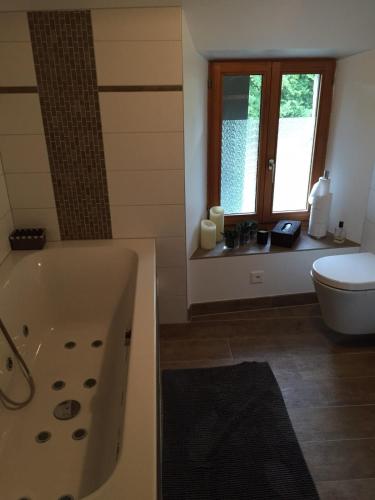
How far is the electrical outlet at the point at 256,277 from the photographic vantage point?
263 cm

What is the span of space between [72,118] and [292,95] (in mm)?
1515

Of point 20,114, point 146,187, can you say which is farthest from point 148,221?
point 20,114

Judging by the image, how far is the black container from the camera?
8.64ft

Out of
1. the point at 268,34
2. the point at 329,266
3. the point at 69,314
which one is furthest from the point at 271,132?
the point at 69,314

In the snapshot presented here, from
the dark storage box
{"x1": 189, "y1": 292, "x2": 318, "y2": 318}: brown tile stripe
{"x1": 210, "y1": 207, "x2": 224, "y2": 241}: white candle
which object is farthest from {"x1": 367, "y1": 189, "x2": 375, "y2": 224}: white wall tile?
{"x1": 210, "y1": 207, "x2": 224, "y2": 241}: white candle

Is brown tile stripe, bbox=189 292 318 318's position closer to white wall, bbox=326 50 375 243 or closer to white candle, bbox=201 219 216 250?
white candle, bbox=201 219 216 250

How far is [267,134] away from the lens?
2.64 m

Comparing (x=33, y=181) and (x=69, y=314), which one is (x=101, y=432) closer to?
(x=69, y=314)

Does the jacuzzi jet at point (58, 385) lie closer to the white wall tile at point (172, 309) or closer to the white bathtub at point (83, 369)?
the white bathtub at point (83, 369)

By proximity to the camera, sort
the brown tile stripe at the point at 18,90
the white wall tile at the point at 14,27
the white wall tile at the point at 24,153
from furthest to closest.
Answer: the white wall tile at the point at 24,153 → the brown tile stripe at the point at 18,90 → the white wall tile at the point at 14,27

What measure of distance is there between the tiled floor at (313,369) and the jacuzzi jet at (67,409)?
0.61 metres

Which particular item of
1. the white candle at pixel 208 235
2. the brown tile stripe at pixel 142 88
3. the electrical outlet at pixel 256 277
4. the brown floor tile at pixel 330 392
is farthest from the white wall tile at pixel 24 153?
the brown floor tile at pixel 330 392

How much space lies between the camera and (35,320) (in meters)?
2.15

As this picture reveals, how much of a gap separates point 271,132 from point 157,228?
108 cm
